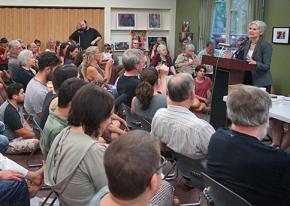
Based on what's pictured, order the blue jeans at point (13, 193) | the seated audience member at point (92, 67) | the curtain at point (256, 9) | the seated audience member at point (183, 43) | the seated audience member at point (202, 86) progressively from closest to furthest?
1. the blue jeans at point (13, 193)
2. the seated audience member at point (92, 67)
3. the seated audience member at point (202, 86)
4. the curtain at point (256, 9)
5. the seated audience member at point (183, 43)

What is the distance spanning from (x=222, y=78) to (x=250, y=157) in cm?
321

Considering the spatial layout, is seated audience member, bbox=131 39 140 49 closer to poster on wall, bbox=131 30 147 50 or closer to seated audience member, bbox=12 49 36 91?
poster on wall, bbox=131 30 147 50

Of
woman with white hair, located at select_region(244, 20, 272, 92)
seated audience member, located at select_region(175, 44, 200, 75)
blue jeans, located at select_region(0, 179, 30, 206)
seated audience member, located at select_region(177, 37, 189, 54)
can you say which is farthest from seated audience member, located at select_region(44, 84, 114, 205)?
seated audience member, located at select_region(177, 37, 189, 54)

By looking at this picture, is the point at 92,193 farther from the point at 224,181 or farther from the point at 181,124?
the point at 181,124

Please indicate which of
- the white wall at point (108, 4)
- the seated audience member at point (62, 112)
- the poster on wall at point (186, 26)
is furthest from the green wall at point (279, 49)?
the seated audience member at point (62, 112)

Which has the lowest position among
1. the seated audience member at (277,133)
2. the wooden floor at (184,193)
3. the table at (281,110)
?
the wooden floor at (184,193)

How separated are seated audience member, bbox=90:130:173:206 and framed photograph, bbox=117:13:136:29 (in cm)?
1096

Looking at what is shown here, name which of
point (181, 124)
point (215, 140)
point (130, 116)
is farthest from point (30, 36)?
point (215, 140)

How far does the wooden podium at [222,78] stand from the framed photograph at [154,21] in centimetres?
729

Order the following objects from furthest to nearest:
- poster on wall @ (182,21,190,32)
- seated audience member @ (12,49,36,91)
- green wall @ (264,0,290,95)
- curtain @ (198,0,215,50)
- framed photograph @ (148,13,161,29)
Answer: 1. framed photograph @ (148,13,161,29)
2. poster on wall @ (182,21,190,32)
3. curtain @ (198,0,215,50)
4. green wall @ (264,0,290,95)
5. seated audience member @ (12,49,36,91)

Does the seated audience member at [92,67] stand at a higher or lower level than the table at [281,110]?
higher

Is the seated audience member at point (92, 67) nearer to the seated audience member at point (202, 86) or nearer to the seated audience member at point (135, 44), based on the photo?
the seated audience member at point (202, 86)

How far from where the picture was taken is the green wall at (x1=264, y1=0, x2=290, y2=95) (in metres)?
7.54

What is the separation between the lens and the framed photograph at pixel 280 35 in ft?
24.8
